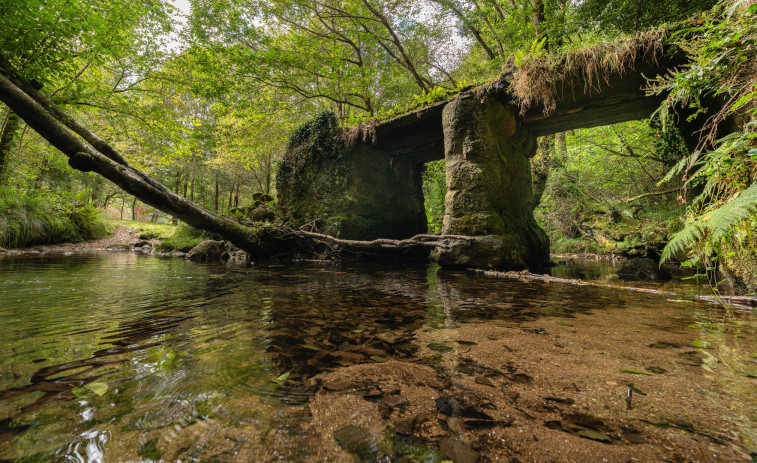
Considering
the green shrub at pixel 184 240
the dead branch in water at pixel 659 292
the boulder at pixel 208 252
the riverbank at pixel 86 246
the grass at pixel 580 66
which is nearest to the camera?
the dead branch in water at pixel 659 292

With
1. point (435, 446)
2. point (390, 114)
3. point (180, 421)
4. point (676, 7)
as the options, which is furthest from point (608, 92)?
point (180, 421)

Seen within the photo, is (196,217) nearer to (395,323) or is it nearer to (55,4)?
(55,4)

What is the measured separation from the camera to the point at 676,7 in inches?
227

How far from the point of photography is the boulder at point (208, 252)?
8211 mm

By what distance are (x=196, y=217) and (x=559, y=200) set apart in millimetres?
12175

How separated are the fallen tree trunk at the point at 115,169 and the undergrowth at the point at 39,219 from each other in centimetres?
519

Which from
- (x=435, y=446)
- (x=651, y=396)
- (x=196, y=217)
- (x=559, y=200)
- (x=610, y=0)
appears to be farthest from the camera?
(x=559, y=200)

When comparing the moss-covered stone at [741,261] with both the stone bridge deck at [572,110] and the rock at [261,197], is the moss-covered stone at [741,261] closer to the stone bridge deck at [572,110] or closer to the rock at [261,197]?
the stone bridge deck at [572,110]

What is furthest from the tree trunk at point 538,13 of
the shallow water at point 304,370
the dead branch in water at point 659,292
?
the shallow water at point 304,370

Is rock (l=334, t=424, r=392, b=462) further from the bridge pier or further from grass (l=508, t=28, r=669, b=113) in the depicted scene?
grass (l=508, t=28, r=669, b=113)

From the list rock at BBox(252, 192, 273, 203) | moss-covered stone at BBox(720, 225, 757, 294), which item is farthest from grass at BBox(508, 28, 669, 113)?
rock at BBox(252, 192, 273, 203)

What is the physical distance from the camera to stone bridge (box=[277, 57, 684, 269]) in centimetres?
539

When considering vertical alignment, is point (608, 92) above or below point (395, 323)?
above

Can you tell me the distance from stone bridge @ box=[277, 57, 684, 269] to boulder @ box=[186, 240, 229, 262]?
2353 millimetres
